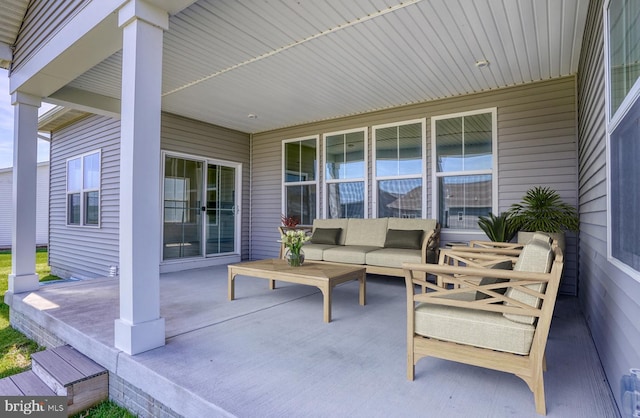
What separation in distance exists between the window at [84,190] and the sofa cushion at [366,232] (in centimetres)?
476

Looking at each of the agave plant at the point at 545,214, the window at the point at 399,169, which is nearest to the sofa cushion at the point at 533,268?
the agave plant at the point at 545,214

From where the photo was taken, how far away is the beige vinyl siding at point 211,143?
6078mm

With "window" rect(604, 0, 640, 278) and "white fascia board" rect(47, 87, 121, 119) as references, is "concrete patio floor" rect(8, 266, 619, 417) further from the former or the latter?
"white fascia board" rect(47, 87, 121, 119)

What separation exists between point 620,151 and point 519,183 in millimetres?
2939

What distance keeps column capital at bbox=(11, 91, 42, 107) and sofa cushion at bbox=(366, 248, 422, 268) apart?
Answer: 4.73 m

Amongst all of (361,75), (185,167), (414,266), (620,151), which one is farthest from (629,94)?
(185,167)

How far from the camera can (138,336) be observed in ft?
7.66

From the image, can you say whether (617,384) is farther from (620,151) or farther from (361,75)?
(361,75)

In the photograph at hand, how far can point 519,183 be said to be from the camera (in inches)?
181

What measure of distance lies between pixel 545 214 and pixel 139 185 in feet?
14.2

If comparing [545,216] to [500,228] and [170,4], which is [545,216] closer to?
[500,228]

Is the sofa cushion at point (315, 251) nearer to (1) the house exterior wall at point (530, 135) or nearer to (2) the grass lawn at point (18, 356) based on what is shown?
(1) the house exterior wall at point (530, 135)

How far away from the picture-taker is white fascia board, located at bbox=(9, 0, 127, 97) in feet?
9.00

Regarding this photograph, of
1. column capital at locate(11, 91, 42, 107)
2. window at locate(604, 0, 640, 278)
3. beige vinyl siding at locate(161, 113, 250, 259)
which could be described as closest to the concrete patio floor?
window at locate(604, 0, 640, 278)
